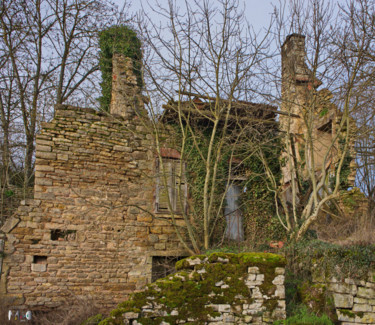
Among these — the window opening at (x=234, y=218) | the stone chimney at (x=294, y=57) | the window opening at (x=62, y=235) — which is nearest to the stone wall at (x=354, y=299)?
Answer: the window opening at (x=234, y=218)

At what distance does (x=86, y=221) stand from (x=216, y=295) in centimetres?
389

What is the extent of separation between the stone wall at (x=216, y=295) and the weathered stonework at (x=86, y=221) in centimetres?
250

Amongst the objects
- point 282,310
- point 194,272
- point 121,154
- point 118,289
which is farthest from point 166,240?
point 282,310

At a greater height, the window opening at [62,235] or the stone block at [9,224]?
the stone block at [9,224]

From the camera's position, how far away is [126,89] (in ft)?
33.6

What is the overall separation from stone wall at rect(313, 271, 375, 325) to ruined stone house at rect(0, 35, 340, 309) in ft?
12.5

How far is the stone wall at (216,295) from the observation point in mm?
5855

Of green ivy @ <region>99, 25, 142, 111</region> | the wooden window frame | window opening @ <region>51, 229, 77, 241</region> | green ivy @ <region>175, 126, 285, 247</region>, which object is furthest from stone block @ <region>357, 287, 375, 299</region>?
green ivy @ <region>99, 25, 142, 111</region>

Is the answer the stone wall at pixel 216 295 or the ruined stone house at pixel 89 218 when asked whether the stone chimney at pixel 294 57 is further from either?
the stone wall at pixel 216 295

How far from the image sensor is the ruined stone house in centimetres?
821

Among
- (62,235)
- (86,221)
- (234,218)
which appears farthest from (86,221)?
(234,218)

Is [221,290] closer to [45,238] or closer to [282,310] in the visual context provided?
[282,310]

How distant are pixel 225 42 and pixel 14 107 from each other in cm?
875

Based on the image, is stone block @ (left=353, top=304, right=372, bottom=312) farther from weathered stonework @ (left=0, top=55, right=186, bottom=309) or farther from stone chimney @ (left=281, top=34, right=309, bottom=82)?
stone chimney @ (left=281, top=34, right=309, bottom=82)
